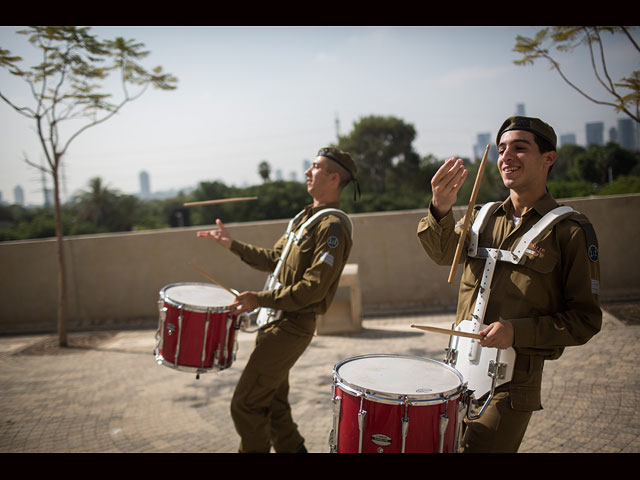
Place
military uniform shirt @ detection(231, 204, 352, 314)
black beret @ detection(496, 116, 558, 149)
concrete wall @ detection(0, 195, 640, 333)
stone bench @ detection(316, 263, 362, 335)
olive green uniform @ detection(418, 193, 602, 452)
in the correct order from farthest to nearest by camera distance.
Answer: concrete wall @ detection(0, 195, 640, 333)
stone bench @ detection(316, 263, 362, 335)
military uniform shirt @ detection(231, 204, 352, 314)
black beret @ detection(496, 116, 558, 149)
olive green uniform @ detection(418, 193, 602, 452)

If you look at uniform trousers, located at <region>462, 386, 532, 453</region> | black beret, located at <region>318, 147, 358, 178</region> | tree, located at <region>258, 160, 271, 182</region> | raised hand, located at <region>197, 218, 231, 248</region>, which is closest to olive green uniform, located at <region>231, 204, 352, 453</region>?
black beret, located at <region>318, 147, 358, 178</region>

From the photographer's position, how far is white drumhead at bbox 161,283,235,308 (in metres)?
3.54

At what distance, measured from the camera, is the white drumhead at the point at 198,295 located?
139 inches

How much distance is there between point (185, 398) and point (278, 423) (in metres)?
1.95

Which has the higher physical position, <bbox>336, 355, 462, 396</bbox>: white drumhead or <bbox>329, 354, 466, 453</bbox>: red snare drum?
<bbox>336, 355, 462, 396</bbox>: white drumhead

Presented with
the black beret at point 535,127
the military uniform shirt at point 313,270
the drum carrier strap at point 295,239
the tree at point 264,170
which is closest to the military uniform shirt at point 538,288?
the black beret at point 535,127

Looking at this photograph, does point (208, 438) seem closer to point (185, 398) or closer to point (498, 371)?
point (185, 398)

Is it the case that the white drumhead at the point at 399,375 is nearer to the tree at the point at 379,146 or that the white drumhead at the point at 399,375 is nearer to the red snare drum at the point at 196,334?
the red snare drum at the point at 196,334

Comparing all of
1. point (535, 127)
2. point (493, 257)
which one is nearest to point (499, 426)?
point (493, 257)

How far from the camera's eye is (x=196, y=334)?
11.3 ft

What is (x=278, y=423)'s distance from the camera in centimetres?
344

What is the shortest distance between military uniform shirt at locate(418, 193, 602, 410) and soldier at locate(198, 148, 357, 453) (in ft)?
3.10

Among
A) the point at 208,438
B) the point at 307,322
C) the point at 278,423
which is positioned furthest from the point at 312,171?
the point at 208,438

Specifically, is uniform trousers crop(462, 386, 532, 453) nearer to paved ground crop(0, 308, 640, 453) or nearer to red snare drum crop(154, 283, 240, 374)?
paved ground crop(0, 308, 640, 453)
